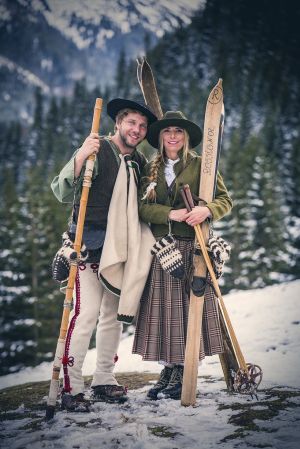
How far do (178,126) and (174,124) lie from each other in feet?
0.20

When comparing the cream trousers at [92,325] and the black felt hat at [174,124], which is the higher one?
the black felt hat at [174,124]

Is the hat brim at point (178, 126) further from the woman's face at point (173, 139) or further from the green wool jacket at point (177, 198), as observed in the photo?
the green wool jacket at point (177, 198)

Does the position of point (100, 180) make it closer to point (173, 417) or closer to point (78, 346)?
point (78, 346)

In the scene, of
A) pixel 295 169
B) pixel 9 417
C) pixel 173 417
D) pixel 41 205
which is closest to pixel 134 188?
pixel 173 417

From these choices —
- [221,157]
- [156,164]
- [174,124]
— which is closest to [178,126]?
[174,124]

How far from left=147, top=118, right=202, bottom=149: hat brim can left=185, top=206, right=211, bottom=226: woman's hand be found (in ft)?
2.85

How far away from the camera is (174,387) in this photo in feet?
12.2

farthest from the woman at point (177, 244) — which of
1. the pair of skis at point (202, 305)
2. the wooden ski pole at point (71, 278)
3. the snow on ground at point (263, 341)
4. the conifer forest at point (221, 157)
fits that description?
the snow on ground at point (263, 341)

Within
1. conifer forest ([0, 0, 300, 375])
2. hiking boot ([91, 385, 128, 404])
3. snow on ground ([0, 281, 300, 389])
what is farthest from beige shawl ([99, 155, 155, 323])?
snow on ground ([0, 281, 300, 389])

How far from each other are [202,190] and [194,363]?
5.24 ft

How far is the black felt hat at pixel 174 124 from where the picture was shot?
3.91 meters

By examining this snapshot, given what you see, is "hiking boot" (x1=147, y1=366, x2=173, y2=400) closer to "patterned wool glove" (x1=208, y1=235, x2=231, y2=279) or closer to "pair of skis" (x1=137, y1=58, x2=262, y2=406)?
"pair of skis" (x1=137, y1=58, x2=262, y2=406)

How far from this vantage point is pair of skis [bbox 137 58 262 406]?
136 inches

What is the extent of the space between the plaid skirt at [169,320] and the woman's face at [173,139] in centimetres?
95
